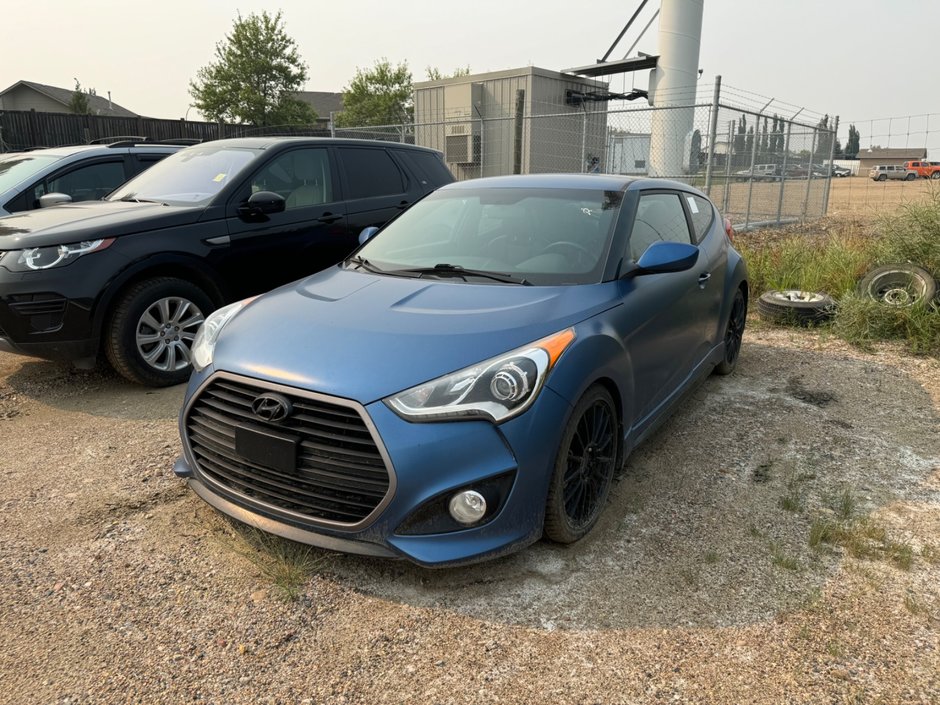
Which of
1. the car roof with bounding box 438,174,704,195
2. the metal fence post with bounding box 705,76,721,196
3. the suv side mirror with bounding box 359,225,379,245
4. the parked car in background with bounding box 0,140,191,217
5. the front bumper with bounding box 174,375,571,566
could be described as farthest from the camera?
the metal fence post with bounding box 705,76,721,196

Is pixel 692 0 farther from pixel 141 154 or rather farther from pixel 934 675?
pixel 934 675

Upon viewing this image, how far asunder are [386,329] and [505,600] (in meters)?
1.15

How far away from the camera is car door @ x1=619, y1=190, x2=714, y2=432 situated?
3.24 meters

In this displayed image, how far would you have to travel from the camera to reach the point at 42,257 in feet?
14.0

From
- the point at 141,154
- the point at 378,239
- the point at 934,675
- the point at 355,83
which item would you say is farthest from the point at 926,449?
the point at 355,83

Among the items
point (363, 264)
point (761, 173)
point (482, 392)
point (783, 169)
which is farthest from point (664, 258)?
point (783, 169)

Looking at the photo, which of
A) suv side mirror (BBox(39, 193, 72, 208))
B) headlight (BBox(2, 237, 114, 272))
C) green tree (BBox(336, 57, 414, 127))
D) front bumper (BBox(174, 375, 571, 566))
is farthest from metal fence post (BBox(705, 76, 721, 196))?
green tree (BBox(336, 57, 414, 127))

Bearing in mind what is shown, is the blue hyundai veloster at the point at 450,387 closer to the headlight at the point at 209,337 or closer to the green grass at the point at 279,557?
the headlight at the point at 209,337

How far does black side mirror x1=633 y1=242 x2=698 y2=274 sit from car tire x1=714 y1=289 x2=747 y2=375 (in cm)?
189

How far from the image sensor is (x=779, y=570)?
2695 mm

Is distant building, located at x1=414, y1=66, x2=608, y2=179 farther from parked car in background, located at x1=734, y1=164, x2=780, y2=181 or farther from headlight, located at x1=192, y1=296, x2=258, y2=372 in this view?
headlight, located at x1=192, y1=296, x2=258, y2=372

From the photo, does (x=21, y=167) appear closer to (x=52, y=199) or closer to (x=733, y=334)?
(x=52, y=199)

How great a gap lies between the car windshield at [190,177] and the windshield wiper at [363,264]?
1.91 metres

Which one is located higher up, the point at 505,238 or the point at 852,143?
the point at 852,143
